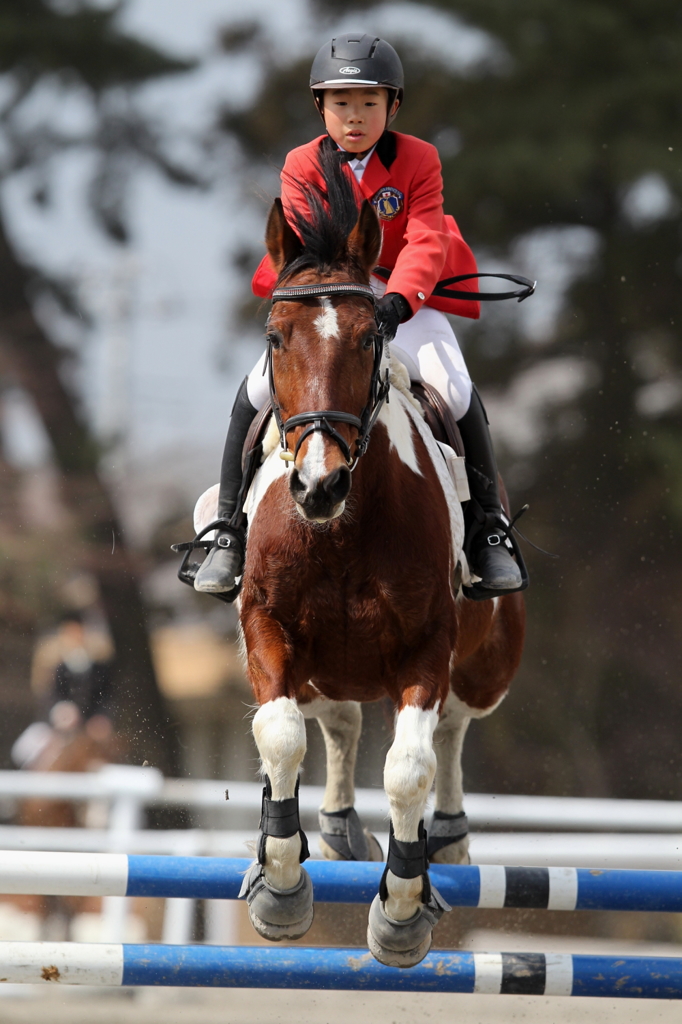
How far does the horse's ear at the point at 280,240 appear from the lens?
115 inches

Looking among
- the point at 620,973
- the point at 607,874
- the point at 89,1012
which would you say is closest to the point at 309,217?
the point at 607,874

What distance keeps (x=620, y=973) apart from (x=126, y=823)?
12.1 feet

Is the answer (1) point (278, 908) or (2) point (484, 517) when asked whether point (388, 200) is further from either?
(1) point (278, 908)

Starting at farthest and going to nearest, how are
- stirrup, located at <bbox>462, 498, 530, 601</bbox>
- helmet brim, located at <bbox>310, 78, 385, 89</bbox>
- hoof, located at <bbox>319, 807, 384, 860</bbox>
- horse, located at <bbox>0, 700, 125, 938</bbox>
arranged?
horse, located at <bbox>0, 700, 125, 938</bbox>
hoof, located at <bbox>319, 807, 384, 860</bbox>
stirrup, located at <bbox>462, 498, 530, 601</bbox>
helmet brim, located at <bbox>310, 78, 385, 89</bbox>

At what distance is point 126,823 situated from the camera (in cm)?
637

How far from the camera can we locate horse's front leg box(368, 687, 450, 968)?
2.91 m

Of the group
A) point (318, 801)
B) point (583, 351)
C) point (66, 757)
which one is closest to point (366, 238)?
point (318, 801)

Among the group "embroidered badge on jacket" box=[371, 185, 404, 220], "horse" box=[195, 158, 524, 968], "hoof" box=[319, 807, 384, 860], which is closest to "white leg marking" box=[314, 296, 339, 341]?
"horse" box=[195, 158, 524, 968]

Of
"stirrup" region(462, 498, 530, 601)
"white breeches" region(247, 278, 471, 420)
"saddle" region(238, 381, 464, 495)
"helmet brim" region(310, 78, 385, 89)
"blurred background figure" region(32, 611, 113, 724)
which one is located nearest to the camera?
"helmet brim" region(310, 78, 385, 89)

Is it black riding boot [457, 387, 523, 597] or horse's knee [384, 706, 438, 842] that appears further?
black riding boot [457, 387, 523, 597]

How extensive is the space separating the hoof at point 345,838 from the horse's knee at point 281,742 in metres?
1.29

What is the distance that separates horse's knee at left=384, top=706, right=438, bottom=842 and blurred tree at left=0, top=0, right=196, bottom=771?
868cm

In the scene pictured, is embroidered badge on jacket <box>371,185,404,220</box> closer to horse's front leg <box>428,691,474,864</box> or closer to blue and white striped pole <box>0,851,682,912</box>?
horse's front leg <box>428,691,474,864</box>

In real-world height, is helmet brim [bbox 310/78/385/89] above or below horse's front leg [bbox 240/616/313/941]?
above
